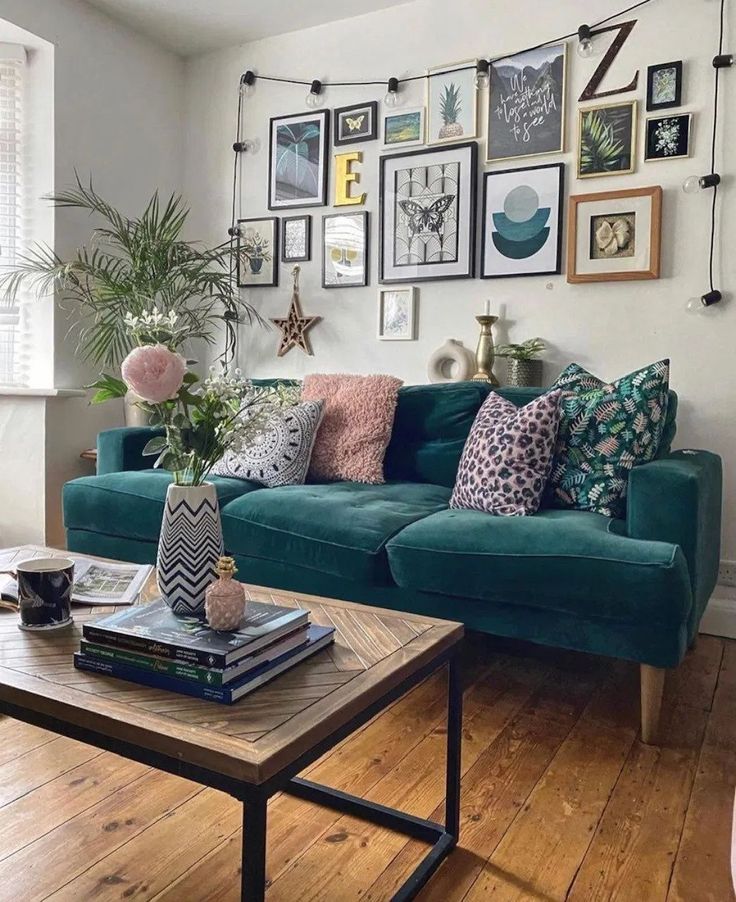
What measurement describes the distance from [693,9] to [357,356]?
182cm

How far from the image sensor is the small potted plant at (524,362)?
2936 millimetres

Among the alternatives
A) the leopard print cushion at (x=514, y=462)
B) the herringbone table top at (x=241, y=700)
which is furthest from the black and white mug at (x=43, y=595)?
the leopard print cushion at (x=514, y=462)

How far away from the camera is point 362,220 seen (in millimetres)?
3398

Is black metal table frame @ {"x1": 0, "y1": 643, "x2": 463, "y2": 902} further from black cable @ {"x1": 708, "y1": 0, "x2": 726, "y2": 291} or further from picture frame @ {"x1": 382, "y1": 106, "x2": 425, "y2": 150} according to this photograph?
picture frame @ {"x1": 382, "y1": 106, "x2": 425, "y2": 150}

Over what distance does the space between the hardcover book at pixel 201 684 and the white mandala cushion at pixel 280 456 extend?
1.46 m

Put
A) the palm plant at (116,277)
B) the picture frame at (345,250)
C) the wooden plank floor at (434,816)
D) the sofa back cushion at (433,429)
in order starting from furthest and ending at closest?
the picture frame at (345,250)
the palm plant at (116,277)
the sofa back cushion at (433,429)
the wooden plank floor at (434,816)

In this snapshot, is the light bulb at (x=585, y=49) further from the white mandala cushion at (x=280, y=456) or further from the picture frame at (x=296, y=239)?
the white mandala cushion at (x=280, y=456)

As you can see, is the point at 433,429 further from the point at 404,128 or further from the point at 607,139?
the point at 404,128

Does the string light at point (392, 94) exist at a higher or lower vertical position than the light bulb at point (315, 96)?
lower

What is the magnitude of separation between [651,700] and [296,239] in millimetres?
2577

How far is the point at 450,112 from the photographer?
3.19 m

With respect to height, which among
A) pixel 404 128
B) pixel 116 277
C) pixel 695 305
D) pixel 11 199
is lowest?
pixel 695 305

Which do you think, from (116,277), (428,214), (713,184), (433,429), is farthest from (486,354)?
(116,277)

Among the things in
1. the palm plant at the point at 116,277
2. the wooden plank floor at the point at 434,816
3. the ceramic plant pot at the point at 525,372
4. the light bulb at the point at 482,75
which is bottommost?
the wooden plank floor at the point at 434,816
